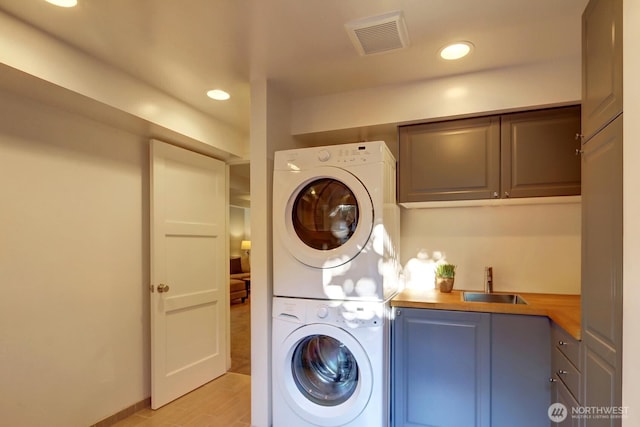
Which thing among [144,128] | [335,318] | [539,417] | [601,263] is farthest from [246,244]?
[601,263]

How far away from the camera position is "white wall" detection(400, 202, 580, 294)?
7.43 ft

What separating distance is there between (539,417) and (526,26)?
1.95 metres

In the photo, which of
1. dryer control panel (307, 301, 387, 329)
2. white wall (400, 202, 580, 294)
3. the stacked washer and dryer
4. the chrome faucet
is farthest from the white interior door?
the chrome faucet

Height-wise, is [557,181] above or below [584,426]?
above

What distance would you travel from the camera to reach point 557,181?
78.8 inches

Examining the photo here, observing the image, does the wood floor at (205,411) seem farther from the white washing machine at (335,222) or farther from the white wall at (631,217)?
the white wall at (631,217)

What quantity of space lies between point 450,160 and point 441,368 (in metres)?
1.26

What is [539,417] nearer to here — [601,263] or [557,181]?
[601,263]

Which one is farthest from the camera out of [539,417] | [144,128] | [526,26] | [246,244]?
[246,244]

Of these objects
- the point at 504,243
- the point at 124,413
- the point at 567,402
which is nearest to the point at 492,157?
the point at 504,243

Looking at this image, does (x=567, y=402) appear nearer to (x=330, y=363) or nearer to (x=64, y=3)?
(x=330, y=363)

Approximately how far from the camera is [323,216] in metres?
2.12

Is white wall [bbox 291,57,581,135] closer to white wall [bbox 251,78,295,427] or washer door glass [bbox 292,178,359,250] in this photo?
white wall [bbox 251,78,295,427]

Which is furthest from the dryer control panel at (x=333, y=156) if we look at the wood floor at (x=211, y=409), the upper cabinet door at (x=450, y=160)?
the wood floor at (x=211, y=409)
